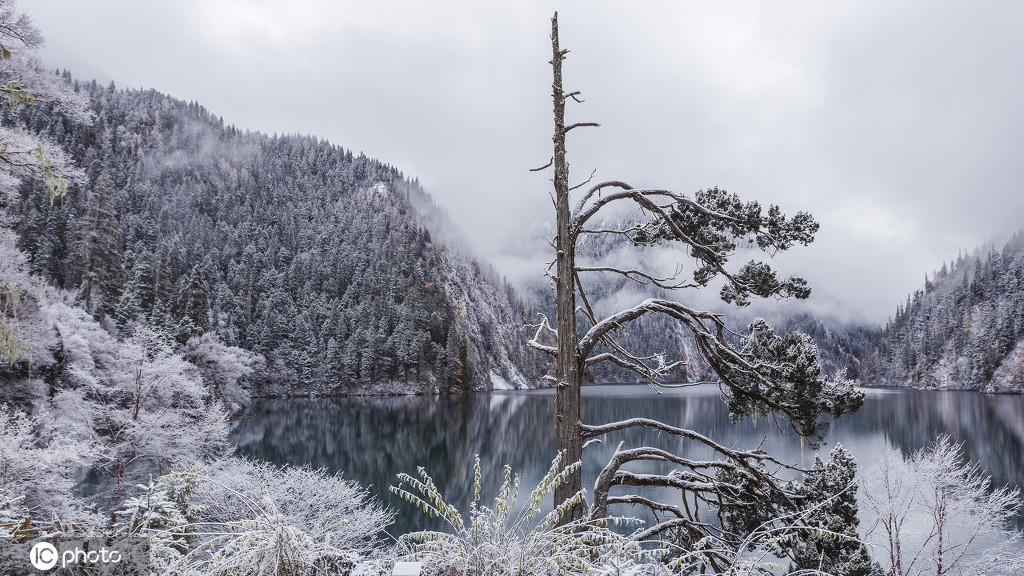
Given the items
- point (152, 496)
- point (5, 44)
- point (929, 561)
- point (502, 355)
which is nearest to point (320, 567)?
point (152, 496)

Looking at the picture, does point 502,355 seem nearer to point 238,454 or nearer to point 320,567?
point 238,454

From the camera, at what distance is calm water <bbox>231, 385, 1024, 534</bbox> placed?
33.5m

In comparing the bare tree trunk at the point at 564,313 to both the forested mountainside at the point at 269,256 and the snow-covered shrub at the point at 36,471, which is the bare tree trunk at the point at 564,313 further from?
the forested mountainside at the point at 269,256

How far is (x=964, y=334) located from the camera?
11038 cm

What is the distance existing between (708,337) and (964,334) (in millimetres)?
144175

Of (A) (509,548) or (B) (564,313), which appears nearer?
(A) (509,548)

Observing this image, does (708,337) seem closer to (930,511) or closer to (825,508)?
(825,508)

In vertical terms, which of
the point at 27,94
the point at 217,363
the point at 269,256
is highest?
the point at 269,256

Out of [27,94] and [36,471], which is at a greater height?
[27,94]

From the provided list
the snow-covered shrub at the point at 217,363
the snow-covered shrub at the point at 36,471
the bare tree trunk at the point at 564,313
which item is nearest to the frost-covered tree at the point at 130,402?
the snow-covered shrub at the point at 36,471

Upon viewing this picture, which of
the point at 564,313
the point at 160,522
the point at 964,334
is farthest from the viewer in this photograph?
the point at 964,334

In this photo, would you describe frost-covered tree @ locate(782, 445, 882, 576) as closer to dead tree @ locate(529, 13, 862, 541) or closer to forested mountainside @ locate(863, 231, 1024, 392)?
dead tree @ locate(529, 13, 862, 541)

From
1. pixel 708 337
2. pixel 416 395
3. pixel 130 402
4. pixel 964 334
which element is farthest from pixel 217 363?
pixel 964 334

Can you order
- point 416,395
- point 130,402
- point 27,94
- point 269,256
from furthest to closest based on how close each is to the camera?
point 269,256
point 416,395
point 130,402
point 27,94
